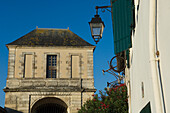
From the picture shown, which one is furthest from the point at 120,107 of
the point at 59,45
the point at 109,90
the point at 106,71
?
the point at 59,45

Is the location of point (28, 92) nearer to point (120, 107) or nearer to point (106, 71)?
point (120, 107)

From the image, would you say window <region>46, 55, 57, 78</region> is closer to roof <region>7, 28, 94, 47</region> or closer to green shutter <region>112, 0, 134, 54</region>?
roof <region>7, 28, 94, 47</region>

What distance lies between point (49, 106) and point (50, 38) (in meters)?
5.85

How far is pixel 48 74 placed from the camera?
24469 millimetres

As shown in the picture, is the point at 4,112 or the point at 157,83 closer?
the point at 157,83

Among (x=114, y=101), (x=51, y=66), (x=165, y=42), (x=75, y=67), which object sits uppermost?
(x=51, y=66)

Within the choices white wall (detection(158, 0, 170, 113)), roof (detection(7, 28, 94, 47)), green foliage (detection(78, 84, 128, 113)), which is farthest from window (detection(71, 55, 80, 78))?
white wall (detection(158, 0, 170, 113))

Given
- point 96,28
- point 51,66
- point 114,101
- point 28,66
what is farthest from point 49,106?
point 96,28

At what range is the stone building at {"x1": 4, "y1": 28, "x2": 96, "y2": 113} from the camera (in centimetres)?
2309

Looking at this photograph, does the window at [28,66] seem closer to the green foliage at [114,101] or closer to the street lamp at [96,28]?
the green foliage at [114,101]

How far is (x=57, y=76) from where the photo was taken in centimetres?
2420

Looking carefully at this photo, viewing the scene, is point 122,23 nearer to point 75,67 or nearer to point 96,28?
point 96,28

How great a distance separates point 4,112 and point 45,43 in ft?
22.0

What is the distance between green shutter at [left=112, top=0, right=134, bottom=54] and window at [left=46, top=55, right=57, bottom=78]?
17.7 meters
